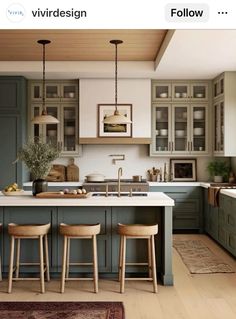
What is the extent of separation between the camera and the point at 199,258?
232 inches

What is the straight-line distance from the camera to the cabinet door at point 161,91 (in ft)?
25.9

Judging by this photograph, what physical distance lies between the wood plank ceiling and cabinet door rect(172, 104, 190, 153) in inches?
49.4

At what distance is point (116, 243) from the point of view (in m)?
4.86

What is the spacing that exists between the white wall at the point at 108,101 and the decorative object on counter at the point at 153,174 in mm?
700

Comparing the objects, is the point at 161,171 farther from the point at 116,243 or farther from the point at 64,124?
the point at 116,243

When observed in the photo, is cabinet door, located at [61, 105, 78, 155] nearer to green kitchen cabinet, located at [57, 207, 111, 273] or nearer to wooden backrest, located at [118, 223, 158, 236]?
green kitchen cabinet, located at [57, 207, 111, 273]

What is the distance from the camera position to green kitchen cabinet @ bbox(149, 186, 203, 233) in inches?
301

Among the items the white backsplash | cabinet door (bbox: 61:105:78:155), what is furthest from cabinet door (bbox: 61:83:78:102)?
the white backsplash

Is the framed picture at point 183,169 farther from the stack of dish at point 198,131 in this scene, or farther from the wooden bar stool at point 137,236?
the wooden bar stool at point 137,236

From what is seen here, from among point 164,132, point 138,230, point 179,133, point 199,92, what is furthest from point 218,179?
point 138,230

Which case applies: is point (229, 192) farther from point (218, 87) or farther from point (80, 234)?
point (80, 234)

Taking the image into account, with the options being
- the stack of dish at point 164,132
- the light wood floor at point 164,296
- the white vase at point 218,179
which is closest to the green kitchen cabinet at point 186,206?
the white vase at point 218,179

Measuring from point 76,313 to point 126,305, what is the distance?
1.51 feet
